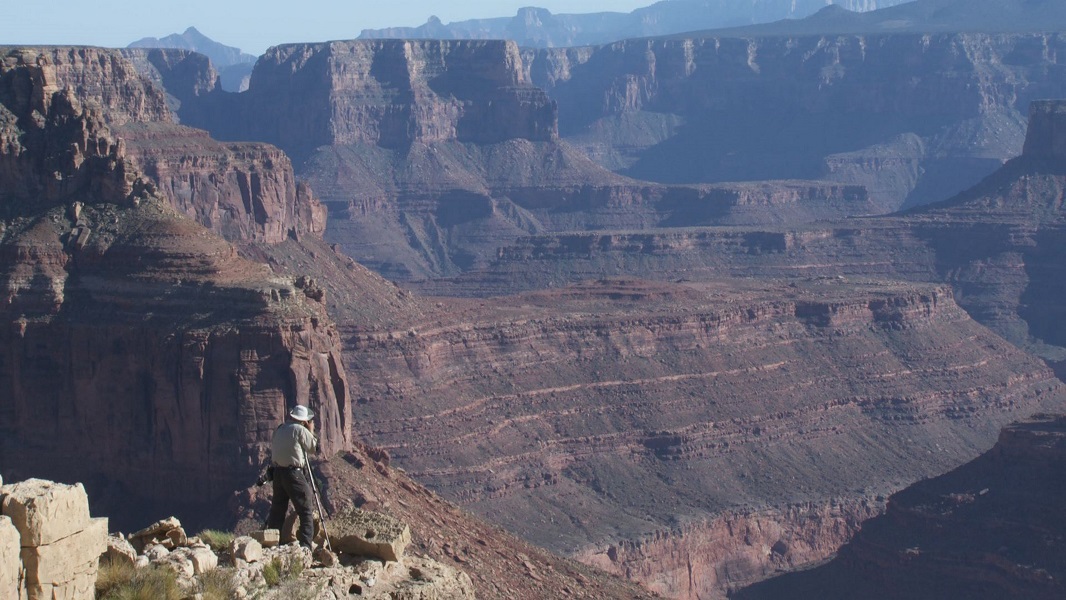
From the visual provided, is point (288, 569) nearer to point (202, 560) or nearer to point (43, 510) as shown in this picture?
point (202, 560)

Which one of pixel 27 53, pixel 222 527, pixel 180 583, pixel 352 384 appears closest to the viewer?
pixel 180 583

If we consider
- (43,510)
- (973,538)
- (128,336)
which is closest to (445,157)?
(973,538)

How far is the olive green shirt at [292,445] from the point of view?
2288 centimetres

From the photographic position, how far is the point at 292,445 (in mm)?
22922

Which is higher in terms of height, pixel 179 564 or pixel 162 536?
pixel 179 564

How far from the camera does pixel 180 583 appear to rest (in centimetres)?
2003

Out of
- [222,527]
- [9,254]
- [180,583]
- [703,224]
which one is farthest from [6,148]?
[703,224]

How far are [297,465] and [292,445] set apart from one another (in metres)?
0.27

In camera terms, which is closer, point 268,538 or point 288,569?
point 288,569

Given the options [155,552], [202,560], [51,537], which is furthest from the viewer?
[155,552]

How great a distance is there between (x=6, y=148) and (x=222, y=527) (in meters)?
18.2

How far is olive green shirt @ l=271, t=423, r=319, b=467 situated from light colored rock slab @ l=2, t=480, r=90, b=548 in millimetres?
4822

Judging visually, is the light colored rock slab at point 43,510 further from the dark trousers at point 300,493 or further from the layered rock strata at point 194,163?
the layered rock strata at point 194,163

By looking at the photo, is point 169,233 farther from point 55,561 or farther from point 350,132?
point 350,132
